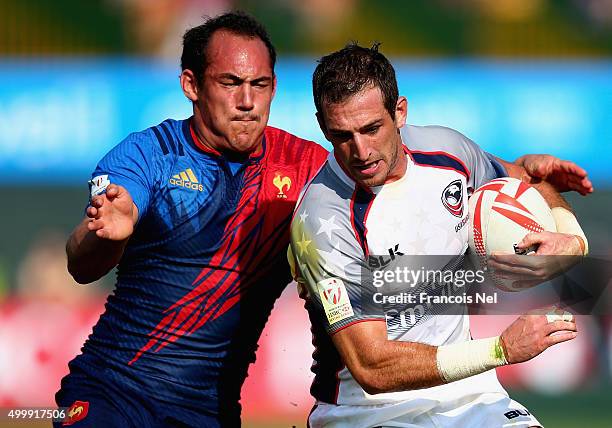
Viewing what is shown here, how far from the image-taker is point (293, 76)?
1465cm

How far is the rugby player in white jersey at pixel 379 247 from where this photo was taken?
Result: 209 inches

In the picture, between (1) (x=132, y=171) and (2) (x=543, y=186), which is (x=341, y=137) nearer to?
(1) (x=132, y=171)

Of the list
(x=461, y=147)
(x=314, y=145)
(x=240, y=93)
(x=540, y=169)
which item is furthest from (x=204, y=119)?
(x=540, y=169)

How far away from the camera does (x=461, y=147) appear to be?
19.4ft

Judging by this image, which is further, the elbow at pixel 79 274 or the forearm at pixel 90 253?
the elbow at pixel 79 274

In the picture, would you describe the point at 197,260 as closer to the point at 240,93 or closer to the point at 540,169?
the point at 240,93

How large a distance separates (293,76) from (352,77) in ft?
30.6

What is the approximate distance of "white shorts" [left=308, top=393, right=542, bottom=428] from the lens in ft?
18.2

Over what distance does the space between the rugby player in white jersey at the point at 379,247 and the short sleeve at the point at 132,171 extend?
2.83 feet

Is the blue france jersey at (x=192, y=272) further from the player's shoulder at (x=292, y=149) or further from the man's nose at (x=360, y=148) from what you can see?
the man's nose at (x=360, y=148)

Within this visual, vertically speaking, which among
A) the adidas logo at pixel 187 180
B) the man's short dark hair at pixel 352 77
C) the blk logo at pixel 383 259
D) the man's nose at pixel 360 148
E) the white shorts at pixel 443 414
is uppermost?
the man's short dark hair at pixel 352 77

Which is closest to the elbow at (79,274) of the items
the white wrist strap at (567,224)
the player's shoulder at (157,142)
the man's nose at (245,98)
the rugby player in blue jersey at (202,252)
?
the rugby player in blue jersey at (202,252)

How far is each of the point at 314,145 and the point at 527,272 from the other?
1.70m

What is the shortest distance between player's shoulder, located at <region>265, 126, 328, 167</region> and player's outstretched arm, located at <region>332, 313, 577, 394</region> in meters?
1.39
